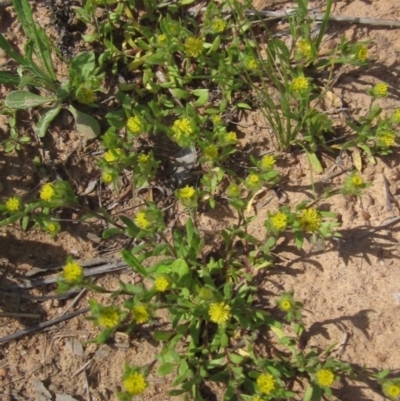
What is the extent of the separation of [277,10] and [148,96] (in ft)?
3.37

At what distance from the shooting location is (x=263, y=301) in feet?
9.87

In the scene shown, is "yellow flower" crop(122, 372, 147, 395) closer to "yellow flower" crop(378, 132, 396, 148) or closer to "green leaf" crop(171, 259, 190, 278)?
"green leaf" crop(171, 259, 190, 278)

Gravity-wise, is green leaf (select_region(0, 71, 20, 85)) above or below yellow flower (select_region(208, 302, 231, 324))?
above

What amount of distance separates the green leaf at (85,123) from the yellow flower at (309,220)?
1.40 m

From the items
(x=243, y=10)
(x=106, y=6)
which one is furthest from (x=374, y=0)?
(x=106, y=6)

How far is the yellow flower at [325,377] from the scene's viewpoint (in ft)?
8.50

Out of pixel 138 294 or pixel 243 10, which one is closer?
pixel 138 294

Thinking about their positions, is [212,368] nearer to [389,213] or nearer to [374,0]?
[389,213]

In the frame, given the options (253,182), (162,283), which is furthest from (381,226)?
(162,283)

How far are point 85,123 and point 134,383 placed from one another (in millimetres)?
1615

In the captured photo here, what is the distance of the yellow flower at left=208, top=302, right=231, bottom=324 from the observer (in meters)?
2.72

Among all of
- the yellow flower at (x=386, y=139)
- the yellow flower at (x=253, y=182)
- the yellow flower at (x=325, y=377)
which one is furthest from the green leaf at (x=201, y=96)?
the yellow flower at (x=325, y=377)

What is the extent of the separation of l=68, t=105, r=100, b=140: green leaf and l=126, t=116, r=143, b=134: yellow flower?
0.31 metres

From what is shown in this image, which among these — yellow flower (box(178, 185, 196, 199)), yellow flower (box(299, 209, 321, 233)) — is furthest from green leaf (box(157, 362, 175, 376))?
yellow flower (box(299, 209, 321, 233))
